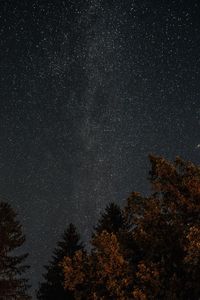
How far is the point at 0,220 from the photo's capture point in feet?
100

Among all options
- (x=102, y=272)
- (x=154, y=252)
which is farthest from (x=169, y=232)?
(x=102, y=272)

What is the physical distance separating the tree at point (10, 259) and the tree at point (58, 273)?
1540mm

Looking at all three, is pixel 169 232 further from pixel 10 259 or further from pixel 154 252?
pixel 10 259

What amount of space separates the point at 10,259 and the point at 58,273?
350 cm

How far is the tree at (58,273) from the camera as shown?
31688 mm

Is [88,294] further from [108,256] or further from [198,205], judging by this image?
[198,205]

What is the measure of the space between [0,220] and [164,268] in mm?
10736

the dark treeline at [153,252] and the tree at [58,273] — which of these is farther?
the tree at [58,273]

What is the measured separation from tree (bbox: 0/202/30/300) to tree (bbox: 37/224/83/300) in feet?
5.05

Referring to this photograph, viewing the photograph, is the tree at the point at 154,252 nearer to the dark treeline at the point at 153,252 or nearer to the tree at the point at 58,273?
the dark treeline at the point at 153,252

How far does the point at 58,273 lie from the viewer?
32.2 metres

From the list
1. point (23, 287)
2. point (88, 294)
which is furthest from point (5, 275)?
point (88, 294)

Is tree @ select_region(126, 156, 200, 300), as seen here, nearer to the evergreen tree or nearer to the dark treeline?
the dark treeline

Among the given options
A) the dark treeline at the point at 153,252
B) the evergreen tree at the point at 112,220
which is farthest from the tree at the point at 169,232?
the evergreen tree at the point at 112,220
